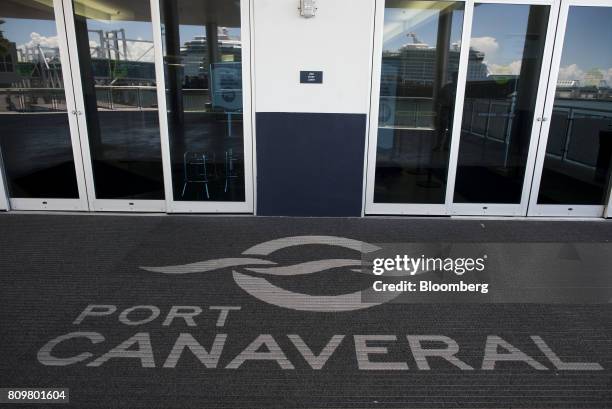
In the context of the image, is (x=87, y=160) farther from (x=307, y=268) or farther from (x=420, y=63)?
(x=420, y=63)

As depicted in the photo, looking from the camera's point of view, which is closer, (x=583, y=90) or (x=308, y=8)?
(x=308, y=8)

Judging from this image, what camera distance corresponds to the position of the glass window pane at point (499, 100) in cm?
458

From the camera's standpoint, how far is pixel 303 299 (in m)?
3.16

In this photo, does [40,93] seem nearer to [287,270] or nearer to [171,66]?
[171,66]

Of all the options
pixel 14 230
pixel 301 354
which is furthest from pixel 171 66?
pixel 301 354

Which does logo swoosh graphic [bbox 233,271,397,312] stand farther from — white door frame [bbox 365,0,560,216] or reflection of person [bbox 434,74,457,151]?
reflection of person [bbox 434,74,457,151]

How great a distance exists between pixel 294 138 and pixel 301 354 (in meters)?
2.69

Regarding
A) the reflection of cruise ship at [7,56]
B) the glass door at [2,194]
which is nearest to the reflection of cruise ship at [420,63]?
the reflection of cruise ship at [7,56]

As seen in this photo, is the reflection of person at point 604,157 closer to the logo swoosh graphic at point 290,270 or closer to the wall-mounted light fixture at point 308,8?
the logo swoosh graphic at point 290,270

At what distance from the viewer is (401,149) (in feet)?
16.2

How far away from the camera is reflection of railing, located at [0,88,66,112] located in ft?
15.3

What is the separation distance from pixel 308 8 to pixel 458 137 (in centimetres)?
214

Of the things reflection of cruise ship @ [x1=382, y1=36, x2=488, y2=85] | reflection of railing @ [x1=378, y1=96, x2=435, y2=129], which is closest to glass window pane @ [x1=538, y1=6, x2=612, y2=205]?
reflection of cruise ship @ [x1=382, y1=36, x2=488, y2=85]

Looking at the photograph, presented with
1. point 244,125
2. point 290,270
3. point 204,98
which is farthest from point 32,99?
point 290,270
